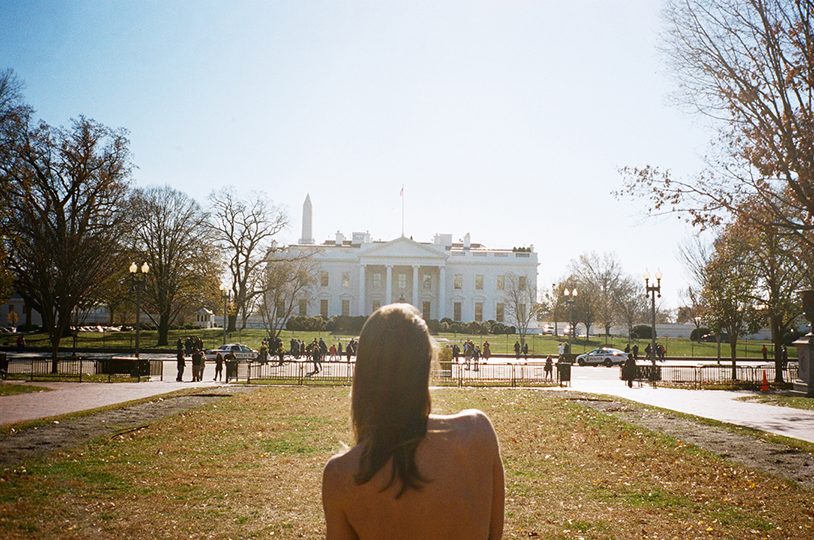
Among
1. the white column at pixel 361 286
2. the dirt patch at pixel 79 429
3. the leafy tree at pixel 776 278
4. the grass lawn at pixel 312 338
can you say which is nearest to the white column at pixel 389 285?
the white column at pixel 361 286

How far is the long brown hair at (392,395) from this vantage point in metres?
1.96

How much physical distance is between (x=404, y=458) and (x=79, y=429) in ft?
39.5

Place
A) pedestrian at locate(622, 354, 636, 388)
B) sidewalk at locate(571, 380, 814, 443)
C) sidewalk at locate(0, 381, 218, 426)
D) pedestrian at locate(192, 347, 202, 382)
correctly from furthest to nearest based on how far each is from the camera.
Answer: pedestrian at locate(622, 354, 636, 388)
pedestrian at locate(192, 347, 202, 382)
sidewalk at locate(0, 381, 218, 426)
sidewalk at locate(571, 380, 814, 443)

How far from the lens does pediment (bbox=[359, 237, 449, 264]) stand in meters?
81.8

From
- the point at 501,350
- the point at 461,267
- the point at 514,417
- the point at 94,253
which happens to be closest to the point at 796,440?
the point at 514,417

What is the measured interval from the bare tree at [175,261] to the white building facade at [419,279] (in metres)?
28.5

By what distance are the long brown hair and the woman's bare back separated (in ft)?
0.10

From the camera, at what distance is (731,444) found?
1116 centimetres

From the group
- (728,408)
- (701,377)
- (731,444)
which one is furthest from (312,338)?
(731,444)

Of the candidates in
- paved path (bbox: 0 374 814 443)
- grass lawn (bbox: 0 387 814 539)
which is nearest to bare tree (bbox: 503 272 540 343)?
paved path (bbox: 0 374 814 443)

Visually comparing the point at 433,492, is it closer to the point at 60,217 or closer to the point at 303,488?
the point at 303,488

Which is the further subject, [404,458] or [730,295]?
[730,295]

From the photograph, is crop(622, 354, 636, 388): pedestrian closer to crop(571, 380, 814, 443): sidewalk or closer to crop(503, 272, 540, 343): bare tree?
crop(571, 380, 814, 443): sidewalk

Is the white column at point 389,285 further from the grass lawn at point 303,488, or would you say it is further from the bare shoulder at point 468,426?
the bare shoulder at point 468,426
